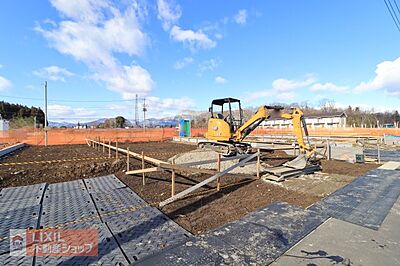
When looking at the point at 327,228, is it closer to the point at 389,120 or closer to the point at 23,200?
the point at 23,200

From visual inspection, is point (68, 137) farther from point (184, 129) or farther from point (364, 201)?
point (364, 201)

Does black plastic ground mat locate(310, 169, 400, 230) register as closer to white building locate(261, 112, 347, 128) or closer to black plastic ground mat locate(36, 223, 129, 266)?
black plastic ground mat locate(36, 223, 129, 266)

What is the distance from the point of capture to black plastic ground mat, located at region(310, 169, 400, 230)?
3.84m

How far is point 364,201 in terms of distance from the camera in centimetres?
469

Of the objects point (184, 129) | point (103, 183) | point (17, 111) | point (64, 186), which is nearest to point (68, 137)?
point (184, 129)

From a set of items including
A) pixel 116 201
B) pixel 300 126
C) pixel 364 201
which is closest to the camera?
pixel 364 201

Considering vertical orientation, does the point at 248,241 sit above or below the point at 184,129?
below

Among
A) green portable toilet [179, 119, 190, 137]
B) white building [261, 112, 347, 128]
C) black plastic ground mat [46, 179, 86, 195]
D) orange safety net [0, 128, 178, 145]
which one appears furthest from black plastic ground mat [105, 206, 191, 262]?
white building [261, 112, 347, 128]

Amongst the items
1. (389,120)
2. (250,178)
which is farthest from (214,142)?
(389,120)

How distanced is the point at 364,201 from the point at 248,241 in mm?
3365

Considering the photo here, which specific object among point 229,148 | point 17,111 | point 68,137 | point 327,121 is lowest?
point 68,137

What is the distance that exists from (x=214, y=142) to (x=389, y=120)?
9214 cm

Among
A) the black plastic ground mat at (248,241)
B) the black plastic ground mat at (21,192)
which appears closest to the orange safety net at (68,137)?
the black plastic ground mat at (21,192)

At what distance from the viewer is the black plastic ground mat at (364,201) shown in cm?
384
